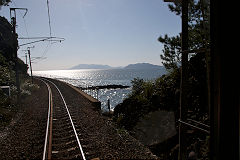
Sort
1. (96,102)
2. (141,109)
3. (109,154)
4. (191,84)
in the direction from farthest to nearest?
(96,102) → (141,109) → (191,84) → (109,154)

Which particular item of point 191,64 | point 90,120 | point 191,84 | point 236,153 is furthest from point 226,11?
point 90,120

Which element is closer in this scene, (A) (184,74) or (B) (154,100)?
(A) (184,74)

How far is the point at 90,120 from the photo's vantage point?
34.1 feet

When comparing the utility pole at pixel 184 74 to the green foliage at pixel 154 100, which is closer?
the utility pole at pixel 184 74

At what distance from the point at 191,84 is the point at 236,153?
23.9 ft

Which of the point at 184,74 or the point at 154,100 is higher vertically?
the point at 184,74

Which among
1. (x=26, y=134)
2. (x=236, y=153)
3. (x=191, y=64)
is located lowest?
(x=26, y=134)

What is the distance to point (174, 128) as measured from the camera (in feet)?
28.1

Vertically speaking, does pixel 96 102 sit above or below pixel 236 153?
below

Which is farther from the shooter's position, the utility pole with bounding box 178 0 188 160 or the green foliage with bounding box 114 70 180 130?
the green foliage with bounding box 114 70 180 130

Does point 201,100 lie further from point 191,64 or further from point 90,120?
point 90,120

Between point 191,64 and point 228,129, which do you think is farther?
point 191,64

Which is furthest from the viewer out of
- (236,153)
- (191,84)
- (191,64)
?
(191,64)

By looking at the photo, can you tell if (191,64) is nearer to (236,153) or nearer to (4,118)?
(236,153)
